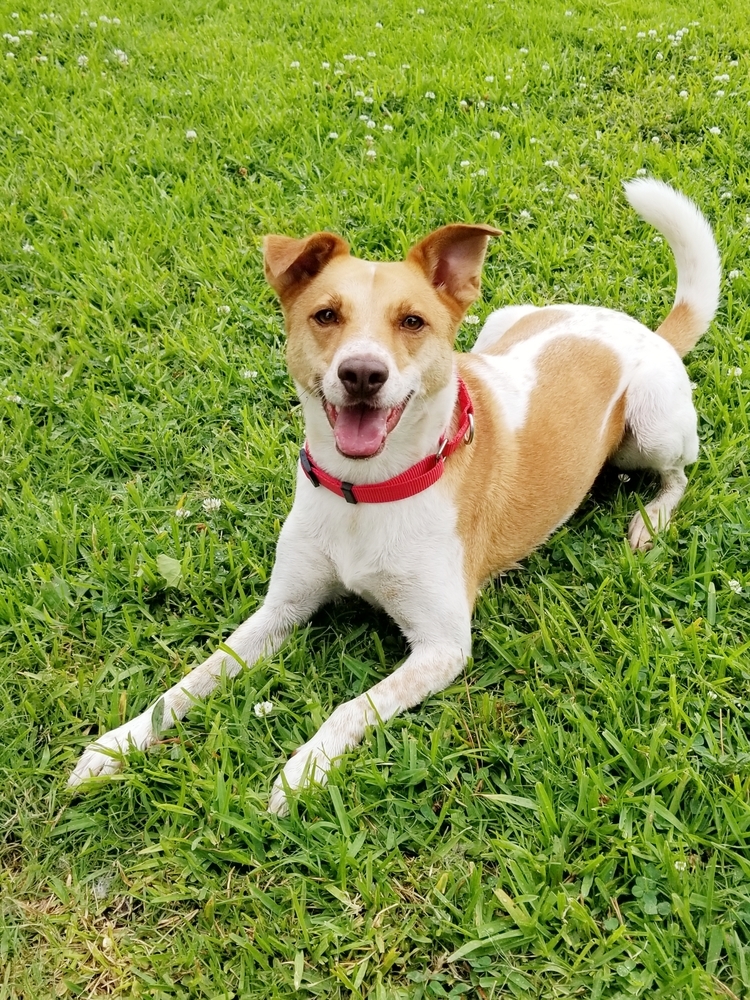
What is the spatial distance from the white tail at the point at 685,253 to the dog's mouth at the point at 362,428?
1.98 m

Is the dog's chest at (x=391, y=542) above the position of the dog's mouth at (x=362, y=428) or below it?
below

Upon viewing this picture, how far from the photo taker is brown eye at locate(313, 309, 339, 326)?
264cm

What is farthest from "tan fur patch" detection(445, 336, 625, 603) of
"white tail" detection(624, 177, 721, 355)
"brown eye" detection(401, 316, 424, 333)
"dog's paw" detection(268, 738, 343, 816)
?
"dog's paw" detection(268, 738, 343, 816)

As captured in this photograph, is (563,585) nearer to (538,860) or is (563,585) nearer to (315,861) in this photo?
(538,860)

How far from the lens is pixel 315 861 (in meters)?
2.33

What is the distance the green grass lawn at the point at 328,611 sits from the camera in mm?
2191

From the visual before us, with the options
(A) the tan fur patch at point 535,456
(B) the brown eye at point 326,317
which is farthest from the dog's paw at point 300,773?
(B) the brown eye at point 326,317

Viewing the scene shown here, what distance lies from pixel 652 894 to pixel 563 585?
131 centimetres

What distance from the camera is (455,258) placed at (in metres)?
2.88

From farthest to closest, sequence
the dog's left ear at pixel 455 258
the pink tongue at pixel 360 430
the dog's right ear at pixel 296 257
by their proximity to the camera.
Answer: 1. the dog's left ear at pixel 455 258
2. the dog's right ear at pixel 296 257
3. the pink tongue at pixel 360 430

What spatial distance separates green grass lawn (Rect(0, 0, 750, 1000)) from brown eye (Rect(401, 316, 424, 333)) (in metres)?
1.16

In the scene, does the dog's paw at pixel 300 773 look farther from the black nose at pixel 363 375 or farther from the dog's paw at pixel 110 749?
the black nose at pixel 363 375

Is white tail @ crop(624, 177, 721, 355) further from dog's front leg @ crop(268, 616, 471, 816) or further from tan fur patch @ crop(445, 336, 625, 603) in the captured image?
dog's front leg @ crop(268, 616, 471, 816)

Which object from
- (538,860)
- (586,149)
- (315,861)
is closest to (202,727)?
(315,861)
